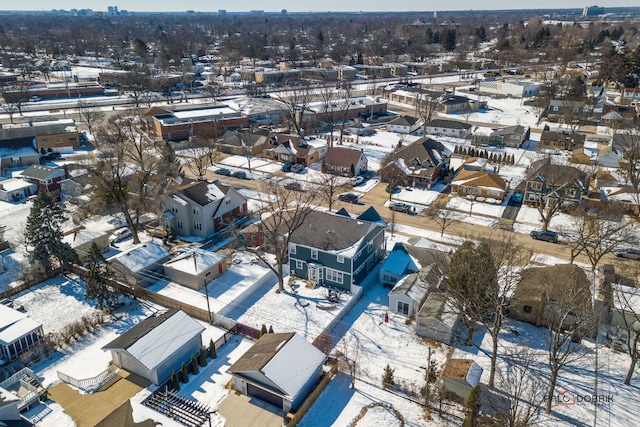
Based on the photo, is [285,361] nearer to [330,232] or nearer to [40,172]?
[330,232]

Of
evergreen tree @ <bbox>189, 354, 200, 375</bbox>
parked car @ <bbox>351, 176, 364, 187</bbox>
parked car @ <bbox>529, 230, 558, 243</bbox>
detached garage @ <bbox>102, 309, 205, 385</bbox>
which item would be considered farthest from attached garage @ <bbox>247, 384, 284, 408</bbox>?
parked car @ <bbox>351, 176, 364, 187</bbox>

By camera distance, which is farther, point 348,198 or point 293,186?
point 293,186

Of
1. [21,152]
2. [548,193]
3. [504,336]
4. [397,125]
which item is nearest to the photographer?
[504,336]

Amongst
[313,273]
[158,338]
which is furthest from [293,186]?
[158,338]

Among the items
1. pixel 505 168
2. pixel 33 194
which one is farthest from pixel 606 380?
pixel 33 194

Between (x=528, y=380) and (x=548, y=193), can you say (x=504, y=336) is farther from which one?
(x=548, y=193)

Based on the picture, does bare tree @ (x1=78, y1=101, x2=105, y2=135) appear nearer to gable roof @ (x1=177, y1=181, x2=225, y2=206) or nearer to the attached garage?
gable roof @ (x1=177, y1=181, x2=225, y2=206)

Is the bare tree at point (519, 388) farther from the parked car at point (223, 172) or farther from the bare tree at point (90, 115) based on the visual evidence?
the bare tree at point (90, 115)
